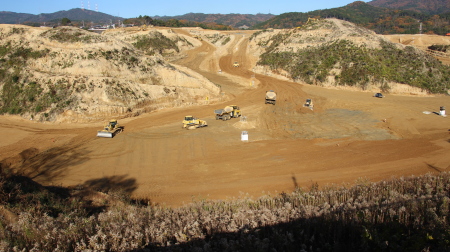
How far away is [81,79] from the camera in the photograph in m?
30.3

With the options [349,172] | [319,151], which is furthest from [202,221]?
[319,151]

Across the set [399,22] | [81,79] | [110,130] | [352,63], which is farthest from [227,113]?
[399,22]

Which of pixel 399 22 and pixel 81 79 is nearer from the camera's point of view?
pixel 81 79

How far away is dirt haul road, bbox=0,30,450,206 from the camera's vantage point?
52.5ft

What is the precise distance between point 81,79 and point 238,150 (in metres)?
20.3

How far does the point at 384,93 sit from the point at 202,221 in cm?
4060

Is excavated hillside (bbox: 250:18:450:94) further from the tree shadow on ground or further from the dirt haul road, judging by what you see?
the tree shadow on ground

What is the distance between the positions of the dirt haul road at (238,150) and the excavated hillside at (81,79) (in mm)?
1967

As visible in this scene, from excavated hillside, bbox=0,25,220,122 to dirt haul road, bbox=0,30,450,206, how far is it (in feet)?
6.45

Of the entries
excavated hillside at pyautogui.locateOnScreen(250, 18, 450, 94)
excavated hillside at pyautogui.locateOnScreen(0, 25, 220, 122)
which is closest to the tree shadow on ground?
excavated hillside at pyautogui.locateOnScreen(0, 25, 220, 122)

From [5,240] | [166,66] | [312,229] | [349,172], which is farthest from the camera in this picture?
[166,66]

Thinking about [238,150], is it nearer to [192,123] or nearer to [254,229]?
[192,123]

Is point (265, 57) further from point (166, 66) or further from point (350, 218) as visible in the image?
point (350, 218)

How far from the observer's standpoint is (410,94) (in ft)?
130
